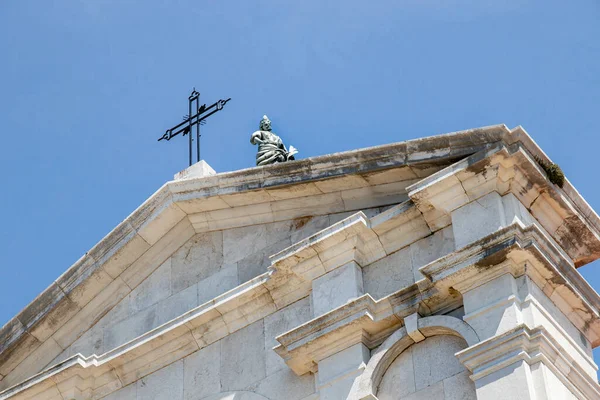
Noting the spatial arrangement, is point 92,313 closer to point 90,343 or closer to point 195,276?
point 90,343

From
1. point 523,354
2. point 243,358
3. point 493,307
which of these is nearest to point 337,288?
point 243,358

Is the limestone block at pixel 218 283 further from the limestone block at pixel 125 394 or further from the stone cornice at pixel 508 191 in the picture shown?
the stone cornice at pixel 508 191

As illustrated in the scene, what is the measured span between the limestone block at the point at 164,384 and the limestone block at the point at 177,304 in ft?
2.72

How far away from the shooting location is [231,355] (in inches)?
709

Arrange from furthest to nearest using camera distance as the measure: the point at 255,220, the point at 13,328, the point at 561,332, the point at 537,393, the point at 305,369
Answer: the point at 13,328 → the point at 255,220 → the point at 305,369 → the point at 561,332 → the point at 537,393

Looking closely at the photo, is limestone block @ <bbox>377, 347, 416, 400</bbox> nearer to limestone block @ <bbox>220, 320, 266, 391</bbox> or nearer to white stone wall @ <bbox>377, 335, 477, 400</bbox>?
white stone wall @ <bbox>377, 335, 477, 400</bbox>

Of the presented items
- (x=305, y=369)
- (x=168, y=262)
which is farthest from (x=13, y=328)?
(x=305, y=369)

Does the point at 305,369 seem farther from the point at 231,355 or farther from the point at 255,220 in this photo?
the point at 255,220

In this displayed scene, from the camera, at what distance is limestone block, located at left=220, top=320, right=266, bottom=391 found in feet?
57.9

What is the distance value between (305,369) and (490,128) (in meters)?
3.44

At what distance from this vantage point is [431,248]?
17.1 m

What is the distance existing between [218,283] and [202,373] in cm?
128

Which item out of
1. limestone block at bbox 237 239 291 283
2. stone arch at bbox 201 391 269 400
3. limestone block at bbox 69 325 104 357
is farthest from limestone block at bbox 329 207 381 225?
limestone block at bbox 69 325 104 357

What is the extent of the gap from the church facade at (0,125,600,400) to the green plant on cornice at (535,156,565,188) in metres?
0.02
